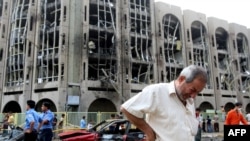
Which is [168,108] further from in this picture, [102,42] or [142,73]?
[142,73]

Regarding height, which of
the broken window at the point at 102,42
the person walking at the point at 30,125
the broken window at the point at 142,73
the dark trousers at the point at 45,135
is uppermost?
the broken window at the point at 102,42

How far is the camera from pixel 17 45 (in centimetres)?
2722

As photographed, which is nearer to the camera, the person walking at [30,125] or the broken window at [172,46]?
the person walking at [30,125]

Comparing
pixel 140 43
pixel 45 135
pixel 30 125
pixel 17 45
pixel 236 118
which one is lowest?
pixel 45 135

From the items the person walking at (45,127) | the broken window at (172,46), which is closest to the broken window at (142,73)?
the broken window at (172,46)

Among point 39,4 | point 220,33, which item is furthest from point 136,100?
point 220,33

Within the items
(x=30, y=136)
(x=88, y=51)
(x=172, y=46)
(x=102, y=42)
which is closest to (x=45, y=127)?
(x=30, y=136)

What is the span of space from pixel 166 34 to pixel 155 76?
6196 millimetres

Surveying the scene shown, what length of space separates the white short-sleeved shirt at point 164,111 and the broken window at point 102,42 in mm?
23450

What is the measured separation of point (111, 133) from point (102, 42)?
21.5 metres

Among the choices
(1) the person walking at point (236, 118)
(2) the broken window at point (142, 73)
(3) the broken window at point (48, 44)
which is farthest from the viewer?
(2) the broken window at point (142, 73)

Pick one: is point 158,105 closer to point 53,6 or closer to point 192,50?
point 53,6

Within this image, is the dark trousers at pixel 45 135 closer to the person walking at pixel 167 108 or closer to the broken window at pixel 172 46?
the person walking at pixel 167 108

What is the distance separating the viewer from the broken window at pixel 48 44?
25.1 m
